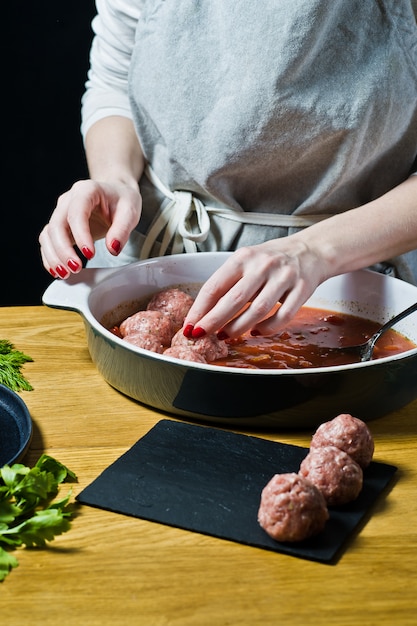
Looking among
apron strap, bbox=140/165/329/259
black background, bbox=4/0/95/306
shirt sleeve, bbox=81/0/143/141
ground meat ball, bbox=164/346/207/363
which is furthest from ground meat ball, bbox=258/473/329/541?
black background, bbox=4/0/95/306

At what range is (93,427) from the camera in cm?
131

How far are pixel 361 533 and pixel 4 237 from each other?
2195mm

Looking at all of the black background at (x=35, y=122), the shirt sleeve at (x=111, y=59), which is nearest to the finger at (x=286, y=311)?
the shirt sleeve at (x=111, y=59)

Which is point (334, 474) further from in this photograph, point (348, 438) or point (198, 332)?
point (198, 332)

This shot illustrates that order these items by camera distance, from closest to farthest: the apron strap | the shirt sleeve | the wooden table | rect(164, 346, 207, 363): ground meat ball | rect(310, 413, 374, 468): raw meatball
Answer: the wooden table
rect(310, 413, 374, 468): raw meatball
rect(164, 346, 207, 363): ground meat ball
the apron strap
the shirt sleeve

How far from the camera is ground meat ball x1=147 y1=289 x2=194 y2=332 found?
163cm

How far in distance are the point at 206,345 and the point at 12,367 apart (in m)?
0.36

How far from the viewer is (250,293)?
1.39m

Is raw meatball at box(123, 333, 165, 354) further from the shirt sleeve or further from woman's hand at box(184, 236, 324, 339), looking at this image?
the shirt sleeve

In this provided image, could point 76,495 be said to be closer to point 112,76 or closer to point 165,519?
point 165,519

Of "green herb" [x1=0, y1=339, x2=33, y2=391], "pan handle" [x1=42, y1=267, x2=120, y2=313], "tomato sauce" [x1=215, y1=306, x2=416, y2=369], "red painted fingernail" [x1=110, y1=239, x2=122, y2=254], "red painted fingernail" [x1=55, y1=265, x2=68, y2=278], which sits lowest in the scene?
"tomato sauce" [x1=215, y1=306, x2=416, y2=369]

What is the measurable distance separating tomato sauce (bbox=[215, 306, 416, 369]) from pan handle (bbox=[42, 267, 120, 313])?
0.88 feet

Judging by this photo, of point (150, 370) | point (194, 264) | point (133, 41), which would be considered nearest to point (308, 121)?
point (194, 264)

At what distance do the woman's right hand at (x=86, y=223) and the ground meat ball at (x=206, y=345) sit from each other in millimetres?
229
